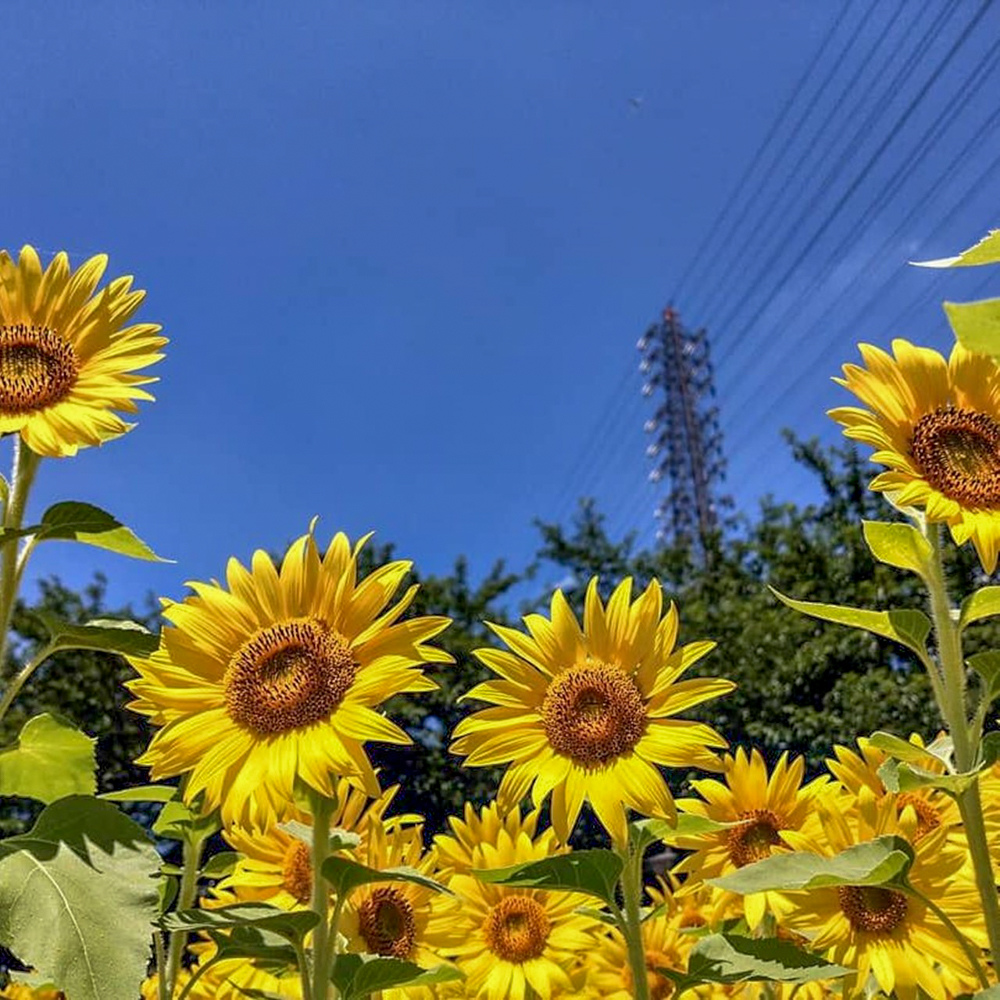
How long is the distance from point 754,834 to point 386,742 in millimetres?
1014

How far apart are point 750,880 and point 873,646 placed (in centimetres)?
1670

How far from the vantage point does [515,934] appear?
242 centimetres

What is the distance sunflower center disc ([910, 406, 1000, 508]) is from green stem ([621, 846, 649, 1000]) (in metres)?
0.73

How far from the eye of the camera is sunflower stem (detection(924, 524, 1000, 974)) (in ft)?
4.40

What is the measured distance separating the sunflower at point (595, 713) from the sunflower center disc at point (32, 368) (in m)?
0.75

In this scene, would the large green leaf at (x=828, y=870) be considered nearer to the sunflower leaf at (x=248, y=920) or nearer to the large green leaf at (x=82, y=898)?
the sunflower leaf at (x=248, y=920)

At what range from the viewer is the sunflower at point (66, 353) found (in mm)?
1399

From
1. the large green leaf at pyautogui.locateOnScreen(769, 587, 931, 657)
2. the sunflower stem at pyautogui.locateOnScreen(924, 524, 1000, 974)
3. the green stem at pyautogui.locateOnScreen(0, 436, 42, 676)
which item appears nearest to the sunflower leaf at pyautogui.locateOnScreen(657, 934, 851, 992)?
the sunflower stem at pyautogui.locateOnScreen(924, 524, 1000, 974)

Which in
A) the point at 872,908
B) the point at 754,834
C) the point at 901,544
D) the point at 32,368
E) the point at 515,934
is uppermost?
the point at 32,368

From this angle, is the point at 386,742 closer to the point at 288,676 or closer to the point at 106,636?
the point at 288,676

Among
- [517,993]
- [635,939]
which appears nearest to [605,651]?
[635,939]

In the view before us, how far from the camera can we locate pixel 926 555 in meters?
1.48

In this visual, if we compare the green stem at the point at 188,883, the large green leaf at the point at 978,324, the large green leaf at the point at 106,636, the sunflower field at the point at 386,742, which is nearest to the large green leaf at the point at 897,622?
the sunflower field at the point at 386,742

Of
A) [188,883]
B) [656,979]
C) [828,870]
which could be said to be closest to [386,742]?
[188,883]
